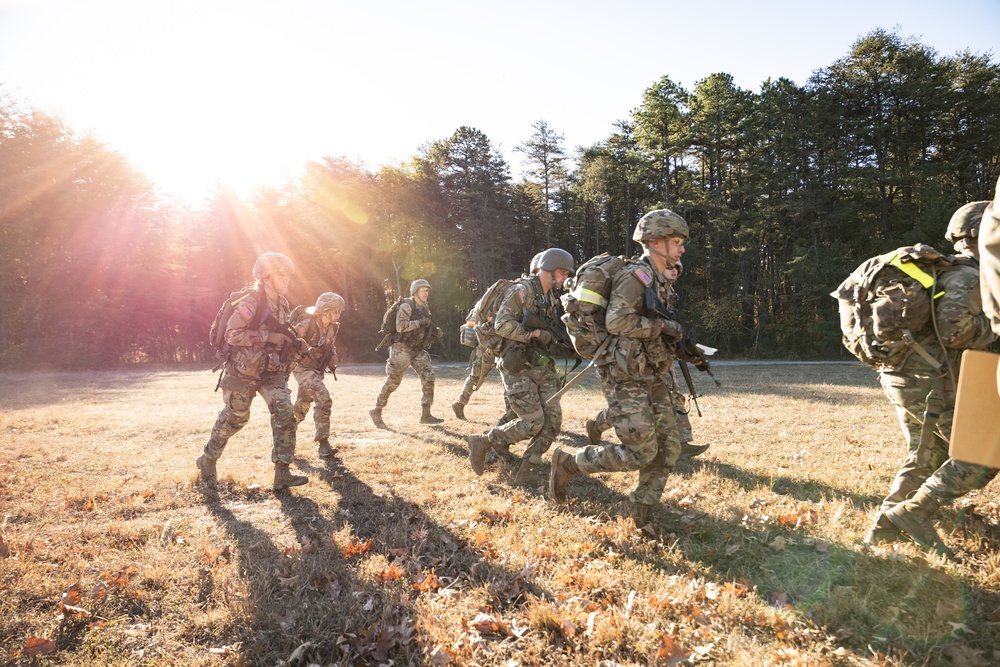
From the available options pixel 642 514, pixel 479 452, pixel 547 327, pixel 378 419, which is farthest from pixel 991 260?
pixel 378 419

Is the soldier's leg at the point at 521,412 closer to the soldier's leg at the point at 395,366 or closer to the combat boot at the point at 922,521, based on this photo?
the combat boot at the point at 922,521

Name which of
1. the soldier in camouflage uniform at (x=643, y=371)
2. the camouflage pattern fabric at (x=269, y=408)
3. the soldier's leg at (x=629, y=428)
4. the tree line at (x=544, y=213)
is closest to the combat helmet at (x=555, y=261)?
the soldier in camouflage uniform at (x=643, y=371)

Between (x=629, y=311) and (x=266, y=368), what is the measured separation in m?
4.01

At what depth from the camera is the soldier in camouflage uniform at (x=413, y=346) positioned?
31.0 ft

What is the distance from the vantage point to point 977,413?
2.47 meters

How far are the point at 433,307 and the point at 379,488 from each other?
82.8 ft

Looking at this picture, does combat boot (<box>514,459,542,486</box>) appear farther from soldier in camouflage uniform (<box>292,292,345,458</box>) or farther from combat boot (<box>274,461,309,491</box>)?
soldier in camouflage uniform (<box>292,292,345,458</box>)

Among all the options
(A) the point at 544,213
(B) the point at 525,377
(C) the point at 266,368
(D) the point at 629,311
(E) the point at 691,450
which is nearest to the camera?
(D) the point at 629,311

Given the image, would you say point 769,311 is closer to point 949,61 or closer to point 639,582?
point 949,61

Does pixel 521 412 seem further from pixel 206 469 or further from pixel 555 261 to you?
pixel 206 469

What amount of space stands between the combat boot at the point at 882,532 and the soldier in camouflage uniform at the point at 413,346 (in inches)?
272

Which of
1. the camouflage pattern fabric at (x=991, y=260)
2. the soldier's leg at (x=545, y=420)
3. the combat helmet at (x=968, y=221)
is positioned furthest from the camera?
the soldier's leg at (x=545, y=420)

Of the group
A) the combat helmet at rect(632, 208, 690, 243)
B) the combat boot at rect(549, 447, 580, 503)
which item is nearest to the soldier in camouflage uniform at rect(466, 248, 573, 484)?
the combat boot at rect(549, 447, 580, 503)

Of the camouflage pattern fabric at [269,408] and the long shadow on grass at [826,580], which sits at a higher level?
the camouflage pattern fabric at [269,408]
